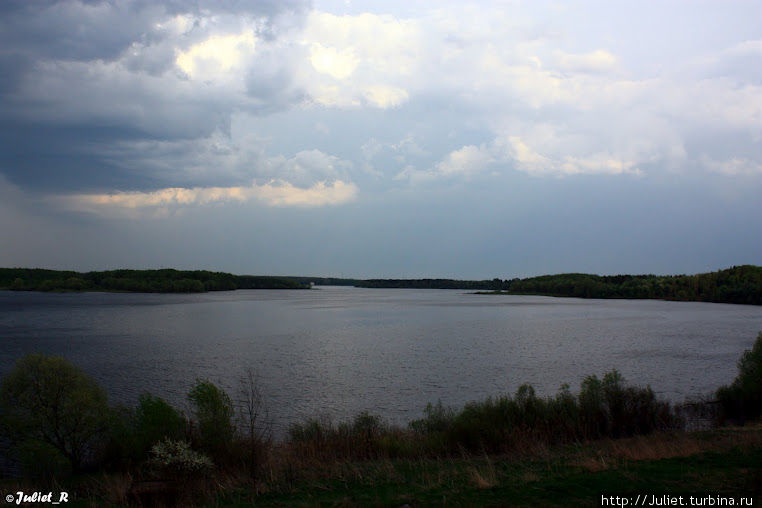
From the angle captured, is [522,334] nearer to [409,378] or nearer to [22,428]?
[409,378]

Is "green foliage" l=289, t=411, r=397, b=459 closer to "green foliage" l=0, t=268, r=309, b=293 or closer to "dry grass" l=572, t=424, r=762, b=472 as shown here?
"dry grass" l=572, t=424, r=762, b=472

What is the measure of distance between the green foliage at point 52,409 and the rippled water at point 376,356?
595 cm

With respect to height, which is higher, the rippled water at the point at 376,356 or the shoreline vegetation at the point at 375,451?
the shoreline vegetation at the point at 375,451

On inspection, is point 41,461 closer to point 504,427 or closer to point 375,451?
point 375,451

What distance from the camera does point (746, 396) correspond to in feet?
58.5

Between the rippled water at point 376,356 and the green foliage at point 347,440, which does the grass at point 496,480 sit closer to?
the green foliage at point 347,440

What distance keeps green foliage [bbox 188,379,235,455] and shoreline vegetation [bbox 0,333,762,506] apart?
3 cm

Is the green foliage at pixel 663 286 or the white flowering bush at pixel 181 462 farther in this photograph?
the green foliage at pixel 663 286

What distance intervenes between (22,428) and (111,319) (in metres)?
54.5

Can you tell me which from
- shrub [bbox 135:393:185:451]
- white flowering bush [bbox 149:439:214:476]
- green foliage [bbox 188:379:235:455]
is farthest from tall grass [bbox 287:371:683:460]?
shrub [bbox 135:393:185:451]

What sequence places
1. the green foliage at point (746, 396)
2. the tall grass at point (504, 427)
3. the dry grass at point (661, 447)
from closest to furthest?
the dry grass at point (661, 447)
the tall grass at point (504, 427)
the green foliage at point (746, 396)

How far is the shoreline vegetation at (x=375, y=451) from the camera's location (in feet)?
28.7

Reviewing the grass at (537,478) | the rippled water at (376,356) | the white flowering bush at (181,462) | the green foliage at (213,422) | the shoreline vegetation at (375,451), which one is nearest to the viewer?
the grass at (537,478)

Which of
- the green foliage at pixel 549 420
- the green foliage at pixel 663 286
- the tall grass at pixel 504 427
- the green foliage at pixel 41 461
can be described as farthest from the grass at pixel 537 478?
the green foliage at pixel 663 286
